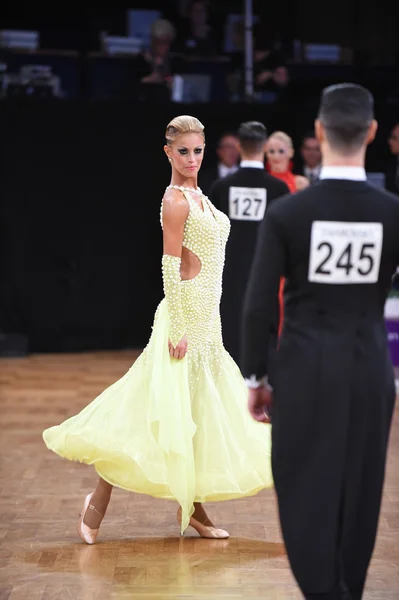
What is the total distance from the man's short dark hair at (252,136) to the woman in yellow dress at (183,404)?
2.32 meters

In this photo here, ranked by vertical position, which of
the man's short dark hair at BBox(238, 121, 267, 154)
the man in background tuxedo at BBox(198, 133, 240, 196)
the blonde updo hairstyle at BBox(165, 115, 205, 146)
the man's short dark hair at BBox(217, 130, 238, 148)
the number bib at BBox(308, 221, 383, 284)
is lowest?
the man in background tuxedo at BBox(198, 133, 240, 196)

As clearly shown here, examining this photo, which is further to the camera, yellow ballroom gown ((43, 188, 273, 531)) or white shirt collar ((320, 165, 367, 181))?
yellow ballroom gown ((43, 188, 273, 531))

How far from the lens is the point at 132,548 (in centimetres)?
389

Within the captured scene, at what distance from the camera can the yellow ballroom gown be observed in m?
3.71

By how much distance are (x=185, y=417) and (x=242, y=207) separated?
2686 millimetres

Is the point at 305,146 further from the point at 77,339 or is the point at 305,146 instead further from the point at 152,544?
the point at 152,544

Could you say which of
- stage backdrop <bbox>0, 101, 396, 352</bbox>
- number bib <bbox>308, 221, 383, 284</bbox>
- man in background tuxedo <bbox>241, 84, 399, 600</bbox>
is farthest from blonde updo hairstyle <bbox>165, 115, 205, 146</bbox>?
stage backdrop <bbox>0, 101, 396, 352</bbox>

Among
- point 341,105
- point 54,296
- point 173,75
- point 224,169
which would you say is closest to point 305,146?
point 224,169

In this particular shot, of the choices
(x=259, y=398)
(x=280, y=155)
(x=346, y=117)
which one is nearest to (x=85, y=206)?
(x=280, y=155)

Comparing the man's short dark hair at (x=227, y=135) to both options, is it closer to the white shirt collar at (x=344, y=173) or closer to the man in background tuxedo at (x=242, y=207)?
the man in background tuxedo at (x=242, y=207)

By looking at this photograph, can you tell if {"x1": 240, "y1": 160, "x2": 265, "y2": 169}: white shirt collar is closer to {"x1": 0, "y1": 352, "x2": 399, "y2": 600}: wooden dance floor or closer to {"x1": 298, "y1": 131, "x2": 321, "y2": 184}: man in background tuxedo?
{"x1": 0, "y1": 352, "x2": 399, "y2": 600}: wooden dance floor

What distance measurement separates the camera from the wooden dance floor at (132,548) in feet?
11.4

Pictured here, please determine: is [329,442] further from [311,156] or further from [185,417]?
[311,156]

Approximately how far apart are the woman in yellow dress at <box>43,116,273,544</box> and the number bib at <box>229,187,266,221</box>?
7.89 feet
